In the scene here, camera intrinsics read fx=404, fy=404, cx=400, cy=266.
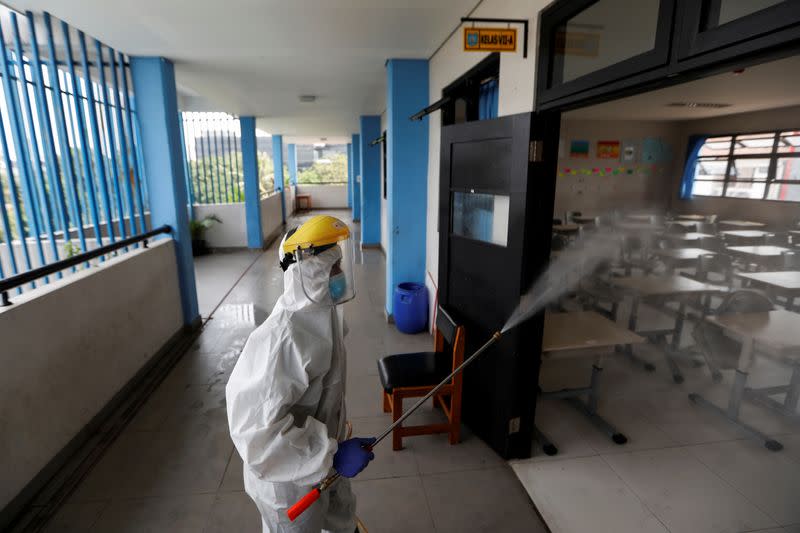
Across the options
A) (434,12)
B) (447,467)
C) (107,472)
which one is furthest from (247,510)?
(434,12)

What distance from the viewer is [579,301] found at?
5.17m

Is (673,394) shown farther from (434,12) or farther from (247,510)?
(434,12)

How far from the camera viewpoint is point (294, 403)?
139 cm

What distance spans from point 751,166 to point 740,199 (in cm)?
47

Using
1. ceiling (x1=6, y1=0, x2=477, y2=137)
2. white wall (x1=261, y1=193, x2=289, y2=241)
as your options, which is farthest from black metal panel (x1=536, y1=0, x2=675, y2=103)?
white wall (x1=261, y1=193, x2=289, y2=241)

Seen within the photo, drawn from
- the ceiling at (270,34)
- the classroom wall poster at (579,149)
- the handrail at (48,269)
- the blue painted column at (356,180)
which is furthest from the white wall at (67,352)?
the blue painted column at (356,180)

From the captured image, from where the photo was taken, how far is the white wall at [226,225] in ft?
29.5

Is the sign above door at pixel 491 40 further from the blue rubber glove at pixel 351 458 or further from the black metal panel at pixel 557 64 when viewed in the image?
the blue rubber glove at pixel 351 458

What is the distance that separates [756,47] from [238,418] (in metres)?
1.86

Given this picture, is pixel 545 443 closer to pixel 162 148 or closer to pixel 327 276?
pixel 327 276

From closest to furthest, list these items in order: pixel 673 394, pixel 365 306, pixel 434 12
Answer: pixel 434 12
pixel 673 394
pixel 365 306

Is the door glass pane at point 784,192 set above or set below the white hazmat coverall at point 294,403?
above

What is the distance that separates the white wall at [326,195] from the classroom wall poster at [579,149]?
12.4 meters

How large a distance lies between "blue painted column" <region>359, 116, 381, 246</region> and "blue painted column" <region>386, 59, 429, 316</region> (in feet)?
15.4
